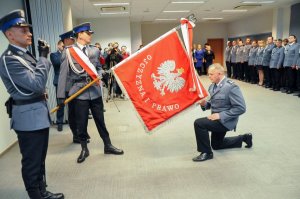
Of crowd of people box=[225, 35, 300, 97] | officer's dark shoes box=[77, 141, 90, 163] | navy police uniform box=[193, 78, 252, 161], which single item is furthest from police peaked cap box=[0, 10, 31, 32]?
crowd of people box=[225, 35, 300, 97]

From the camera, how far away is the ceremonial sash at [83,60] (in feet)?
10.00

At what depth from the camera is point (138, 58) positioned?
9.09 ft

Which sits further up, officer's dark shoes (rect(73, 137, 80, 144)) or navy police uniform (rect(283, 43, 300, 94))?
navy police uniform (rect(283, 43, 300, 94))

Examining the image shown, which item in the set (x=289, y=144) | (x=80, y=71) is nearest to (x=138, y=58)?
(x=80, y=71)

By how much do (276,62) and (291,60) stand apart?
61cm

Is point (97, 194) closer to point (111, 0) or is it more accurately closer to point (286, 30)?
point (111, 0)

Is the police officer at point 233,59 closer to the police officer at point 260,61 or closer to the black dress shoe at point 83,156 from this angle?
the police officer at point 260,61

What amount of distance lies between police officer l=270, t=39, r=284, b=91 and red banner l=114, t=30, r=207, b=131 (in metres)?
5.53

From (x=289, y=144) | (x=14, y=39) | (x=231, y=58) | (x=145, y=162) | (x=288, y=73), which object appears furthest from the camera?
(x=231, y=58)

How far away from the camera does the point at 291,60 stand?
698 centimetres

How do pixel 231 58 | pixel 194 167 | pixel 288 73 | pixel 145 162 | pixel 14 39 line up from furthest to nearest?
pixel 231 58, pixel 288 73, pixel 145 162, pixel 194 167, pixel 14 39

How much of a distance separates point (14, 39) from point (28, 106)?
47 cm

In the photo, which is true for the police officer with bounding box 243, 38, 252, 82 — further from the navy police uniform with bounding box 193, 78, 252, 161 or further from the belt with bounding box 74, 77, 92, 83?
the belt with bounding box 74, 77, 92, 83

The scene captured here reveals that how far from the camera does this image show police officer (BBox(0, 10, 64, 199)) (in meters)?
1.84
